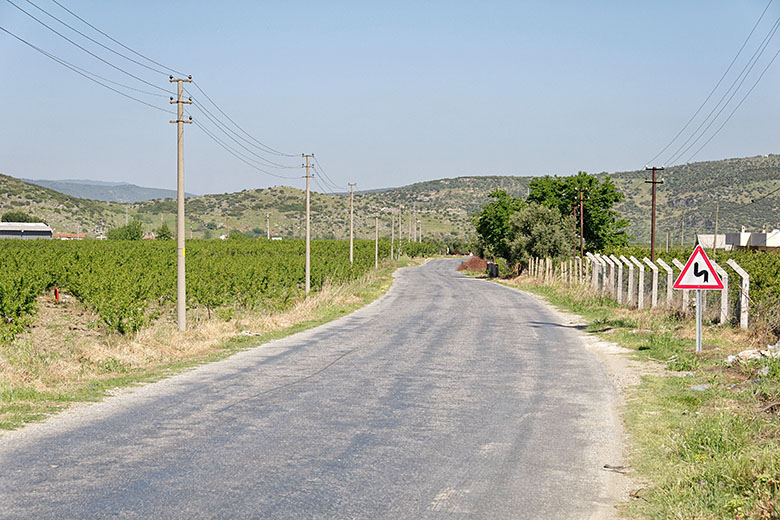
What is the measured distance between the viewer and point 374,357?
17156 mm

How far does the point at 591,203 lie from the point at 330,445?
6066 cm

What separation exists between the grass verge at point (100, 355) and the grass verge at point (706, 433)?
769cm

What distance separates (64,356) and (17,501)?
8.76 m

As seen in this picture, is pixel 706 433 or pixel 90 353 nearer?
pixel 706 433

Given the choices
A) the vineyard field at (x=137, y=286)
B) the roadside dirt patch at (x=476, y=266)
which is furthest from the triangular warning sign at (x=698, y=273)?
the roadside dirt patch at (x=476, y=266)

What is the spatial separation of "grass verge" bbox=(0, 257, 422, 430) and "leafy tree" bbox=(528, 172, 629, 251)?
42.7 m

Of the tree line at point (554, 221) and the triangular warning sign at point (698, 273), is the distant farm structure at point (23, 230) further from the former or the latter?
the triangular warning sign at point (698, 273)

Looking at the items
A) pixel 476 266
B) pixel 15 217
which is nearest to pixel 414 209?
pixel 476 266

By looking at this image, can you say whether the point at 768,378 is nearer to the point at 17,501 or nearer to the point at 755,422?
the point at 755,422

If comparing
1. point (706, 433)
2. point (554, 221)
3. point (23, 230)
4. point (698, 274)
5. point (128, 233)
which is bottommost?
point (706, 433)

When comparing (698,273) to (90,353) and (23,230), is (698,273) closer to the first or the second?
(90,353)

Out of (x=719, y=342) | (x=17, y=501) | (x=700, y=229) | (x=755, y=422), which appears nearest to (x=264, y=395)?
(x=17, y=501)

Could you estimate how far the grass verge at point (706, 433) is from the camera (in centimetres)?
668

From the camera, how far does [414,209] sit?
416 feet
